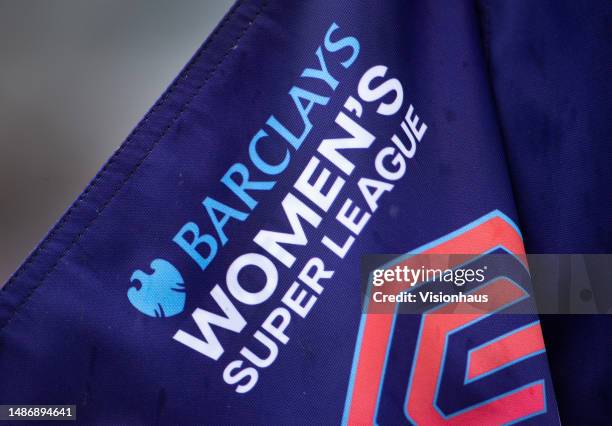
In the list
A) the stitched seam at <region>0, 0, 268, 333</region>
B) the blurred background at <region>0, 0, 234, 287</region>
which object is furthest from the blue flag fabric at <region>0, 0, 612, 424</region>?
the blurred background at <region>0, 0, 234, 287</region>

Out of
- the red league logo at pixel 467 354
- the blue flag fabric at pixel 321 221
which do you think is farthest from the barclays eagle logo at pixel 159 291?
the red league logo at pixel 467 354

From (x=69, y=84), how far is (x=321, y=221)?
0.98 ft

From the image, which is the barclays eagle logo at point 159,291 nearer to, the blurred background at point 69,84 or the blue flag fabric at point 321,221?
the blue flag fabric at point 321,221

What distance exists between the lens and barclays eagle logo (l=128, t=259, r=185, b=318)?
50 centimetres

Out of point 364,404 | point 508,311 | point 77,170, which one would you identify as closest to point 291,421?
point 364,404

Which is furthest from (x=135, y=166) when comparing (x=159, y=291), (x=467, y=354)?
(x=467, y=354)

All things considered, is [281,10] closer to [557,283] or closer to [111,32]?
[111,32]

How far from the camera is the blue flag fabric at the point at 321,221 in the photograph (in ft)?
1.62

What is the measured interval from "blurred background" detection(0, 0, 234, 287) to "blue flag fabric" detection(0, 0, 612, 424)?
12 centimetres

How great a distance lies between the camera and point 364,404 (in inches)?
20.1

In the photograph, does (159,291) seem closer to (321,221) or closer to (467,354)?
(321,221)

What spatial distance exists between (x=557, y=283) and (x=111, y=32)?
51 centimetres

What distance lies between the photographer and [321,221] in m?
0.53

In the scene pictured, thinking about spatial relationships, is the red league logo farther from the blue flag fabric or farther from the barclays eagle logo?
the barclays eagle logo
